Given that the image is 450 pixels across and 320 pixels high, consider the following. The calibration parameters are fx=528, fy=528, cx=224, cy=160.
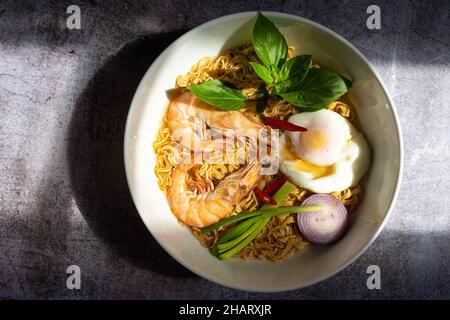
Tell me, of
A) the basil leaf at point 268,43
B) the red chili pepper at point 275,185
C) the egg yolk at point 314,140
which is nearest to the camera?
the basil leaf at point 268,43

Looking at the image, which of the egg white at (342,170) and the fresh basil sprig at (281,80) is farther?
the egg white at (342,170)

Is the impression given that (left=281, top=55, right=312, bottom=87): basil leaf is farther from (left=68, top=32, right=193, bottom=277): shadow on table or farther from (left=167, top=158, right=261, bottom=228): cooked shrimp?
(left=68, top=32, right=193, bottom=277): shadow on table

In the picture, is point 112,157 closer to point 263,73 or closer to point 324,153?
point 263,73

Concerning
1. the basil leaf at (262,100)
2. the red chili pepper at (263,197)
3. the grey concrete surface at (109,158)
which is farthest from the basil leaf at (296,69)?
the red chili pepper at (263,197)

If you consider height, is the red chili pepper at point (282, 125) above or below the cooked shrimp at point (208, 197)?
above

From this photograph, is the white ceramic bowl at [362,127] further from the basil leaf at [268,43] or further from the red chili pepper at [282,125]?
the red chili pepper at [282,125]

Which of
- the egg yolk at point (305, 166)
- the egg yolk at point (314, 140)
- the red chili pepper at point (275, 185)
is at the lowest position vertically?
the red chili pepper at point (275, 185)

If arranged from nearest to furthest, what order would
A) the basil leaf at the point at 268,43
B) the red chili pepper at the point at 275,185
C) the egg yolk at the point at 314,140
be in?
the basil leaf at the point at 268,43 < the egg yolk at the point at 314,140 < the red chili pepper at the point at 275,185
